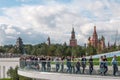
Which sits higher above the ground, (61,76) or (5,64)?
(61,76)

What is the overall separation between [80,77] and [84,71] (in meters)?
0.49

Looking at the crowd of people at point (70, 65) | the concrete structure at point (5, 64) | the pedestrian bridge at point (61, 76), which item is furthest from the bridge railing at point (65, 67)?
the concrete structure at point (5, 64)

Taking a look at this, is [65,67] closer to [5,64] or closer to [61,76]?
[61,76]

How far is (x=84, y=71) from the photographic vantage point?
24.4 meters

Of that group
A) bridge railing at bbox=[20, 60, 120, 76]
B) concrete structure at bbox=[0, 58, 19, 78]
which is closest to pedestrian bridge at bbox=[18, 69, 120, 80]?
bridge railing at bbox=[20, 60, 120, 76]

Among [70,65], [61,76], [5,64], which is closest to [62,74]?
[61,76]

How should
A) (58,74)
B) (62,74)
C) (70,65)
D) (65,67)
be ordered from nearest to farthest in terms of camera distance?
(70,65), (65,67), (62,74), (58,74)

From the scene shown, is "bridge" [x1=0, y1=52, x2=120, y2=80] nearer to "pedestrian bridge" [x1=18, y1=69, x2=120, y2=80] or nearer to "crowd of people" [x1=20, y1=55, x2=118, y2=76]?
"pedestrian bridge" [x1=18, y1=69, x2=120, y2=80]

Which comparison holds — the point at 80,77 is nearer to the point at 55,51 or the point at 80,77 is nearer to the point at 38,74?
the point at 38,74

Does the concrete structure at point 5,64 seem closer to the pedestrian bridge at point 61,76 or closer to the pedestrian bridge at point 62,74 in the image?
the pedestrian bridge at point 62,74

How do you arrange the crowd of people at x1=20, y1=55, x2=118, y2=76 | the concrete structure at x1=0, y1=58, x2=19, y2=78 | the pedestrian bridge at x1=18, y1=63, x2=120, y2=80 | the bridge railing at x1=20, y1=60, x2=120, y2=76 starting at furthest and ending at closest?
the concrete structure at x1=0, y1=58, x2=19, y2=78 < the bridge railing at x1=20, y1=60, x2=120, y2=76 < the crowd of people at x1=20, y1=55, x2=118, y2=76 < the pedestrian bridge at x1=18, y1=63, x2=120, y2=80

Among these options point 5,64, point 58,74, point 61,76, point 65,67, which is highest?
point 65,67

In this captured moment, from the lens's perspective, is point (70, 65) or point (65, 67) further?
point (65, 67)

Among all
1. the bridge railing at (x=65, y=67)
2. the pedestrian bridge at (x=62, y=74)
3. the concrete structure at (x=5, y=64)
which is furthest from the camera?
the concrete structure at (x=5, y=64)
